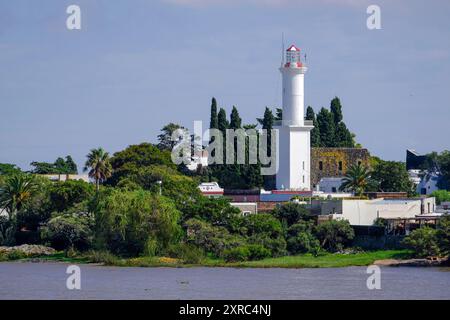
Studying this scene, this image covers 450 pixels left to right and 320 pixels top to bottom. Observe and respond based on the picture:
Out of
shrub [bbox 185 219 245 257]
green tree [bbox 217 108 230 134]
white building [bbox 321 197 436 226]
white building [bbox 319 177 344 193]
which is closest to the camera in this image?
shrub [bbox 185 219 245 257]

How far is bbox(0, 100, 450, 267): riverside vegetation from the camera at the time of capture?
64.8 metres

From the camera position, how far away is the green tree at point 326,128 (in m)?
99.8

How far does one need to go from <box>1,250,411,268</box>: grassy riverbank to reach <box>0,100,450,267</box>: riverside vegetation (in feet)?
0.15

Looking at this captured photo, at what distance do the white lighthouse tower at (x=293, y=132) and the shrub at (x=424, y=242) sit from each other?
22.3 meters

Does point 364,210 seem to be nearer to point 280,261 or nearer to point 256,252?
point 256,252

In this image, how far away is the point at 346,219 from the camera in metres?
70.5

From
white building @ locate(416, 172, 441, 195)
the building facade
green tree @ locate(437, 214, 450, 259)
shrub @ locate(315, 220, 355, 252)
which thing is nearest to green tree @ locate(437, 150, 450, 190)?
white building @ locate(416, 172, 441, 195)

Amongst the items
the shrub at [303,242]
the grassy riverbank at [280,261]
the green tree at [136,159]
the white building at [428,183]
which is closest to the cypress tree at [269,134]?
the green tree at [136,159]

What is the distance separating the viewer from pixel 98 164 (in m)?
82.2

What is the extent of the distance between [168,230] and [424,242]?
12.1m

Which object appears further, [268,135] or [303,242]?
[268,135]

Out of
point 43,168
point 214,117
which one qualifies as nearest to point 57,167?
point 43,168

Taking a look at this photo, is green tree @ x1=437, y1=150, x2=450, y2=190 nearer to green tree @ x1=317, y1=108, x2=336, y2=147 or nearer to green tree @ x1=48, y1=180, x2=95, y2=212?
green tree @ x1=317, y1=108, x2=336, y2=147
